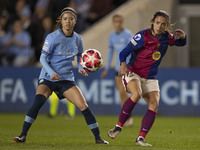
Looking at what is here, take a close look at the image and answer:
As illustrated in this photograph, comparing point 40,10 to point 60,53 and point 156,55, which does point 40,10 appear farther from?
point 156,55

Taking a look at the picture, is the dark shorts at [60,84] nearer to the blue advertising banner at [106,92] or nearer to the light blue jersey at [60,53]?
the light blue jersey at [60,53]

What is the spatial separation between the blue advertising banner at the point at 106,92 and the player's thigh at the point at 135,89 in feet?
23.6

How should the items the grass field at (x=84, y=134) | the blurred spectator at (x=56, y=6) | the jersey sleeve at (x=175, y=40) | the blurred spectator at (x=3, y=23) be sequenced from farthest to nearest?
the blurred spectator at (x=56, y=6)
the blurred spectator at (x=3, y=23)
the jersey sleeve at (x=175, y=40)
the grass field at (x=84, y=134)

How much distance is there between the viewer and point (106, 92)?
1584 cm

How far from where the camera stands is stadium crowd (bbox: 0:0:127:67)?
16961 mm

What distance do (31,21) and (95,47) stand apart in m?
2.17

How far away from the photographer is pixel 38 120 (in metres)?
14.2

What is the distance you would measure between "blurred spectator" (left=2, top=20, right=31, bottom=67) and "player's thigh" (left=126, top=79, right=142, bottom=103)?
28.7 ft

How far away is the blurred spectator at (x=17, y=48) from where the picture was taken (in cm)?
1689

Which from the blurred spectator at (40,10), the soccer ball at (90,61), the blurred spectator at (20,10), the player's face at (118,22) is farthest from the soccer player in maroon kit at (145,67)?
the blurred spectator at (20,10)

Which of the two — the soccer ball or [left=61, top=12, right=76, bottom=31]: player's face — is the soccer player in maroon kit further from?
[left=61, top=12, right=76, bottom=31]: player's face

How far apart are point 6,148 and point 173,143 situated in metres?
2.71

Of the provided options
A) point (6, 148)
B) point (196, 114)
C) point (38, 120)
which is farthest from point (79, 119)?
point (6, 148)

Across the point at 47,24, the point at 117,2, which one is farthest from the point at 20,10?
the point at 117,2
